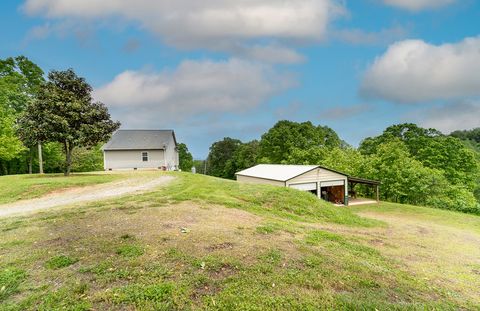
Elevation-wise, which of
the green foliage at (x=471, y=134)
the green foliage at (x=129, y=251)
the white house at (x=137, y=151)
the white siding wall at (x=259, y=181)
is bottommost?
the white siding wall at (x=259, y=181)

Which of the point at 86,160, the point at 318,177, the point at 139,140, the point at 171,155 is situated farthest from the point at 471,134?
the point at 86,160

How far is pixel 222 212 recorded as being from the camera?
30.5 feet

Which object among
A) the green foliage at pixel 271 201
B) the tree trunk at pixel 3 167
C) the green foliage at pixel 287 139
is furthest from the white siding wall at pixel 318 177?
the tree trunk at pixel 3 167

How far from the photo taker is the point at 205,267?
14.9 feet

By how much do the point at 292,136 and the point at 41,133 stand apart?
31.9 m

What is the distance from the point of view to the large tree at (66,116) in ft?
58.8

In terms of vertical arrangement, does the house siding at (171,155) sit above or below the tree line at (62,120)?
below

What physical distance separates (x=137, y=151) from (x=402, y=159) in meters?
28.0

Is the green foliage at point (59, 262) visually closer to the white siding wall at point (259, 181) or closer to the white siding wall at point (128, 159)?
the white siding wall at point (259, 181)

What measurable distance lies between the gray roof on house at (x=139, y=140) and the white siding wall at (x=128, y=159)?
53 cm

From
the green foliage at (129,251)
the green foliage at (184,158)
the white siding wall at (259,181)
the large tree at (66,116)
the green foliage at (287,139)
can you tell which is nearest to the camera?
the green foliage at (129,251)

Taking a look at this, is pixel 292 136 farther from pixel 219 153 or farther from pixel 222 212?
pixel 222 212

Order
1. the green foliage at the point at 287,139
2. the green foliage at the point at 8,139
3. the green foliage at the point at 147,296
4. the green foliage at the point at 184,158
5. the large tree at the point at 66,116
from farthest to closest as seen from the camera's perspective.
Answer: the green foliage at the point at 184,158 → the green foliage at the point at 287,139 → the green foliage at the point at 8,139 → the large tree at the point at 66,116 → the green foliage at the point at 147,296

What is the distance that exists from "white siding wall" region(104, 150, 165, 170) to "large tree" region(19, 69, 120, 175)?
397 inches
